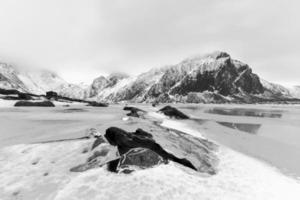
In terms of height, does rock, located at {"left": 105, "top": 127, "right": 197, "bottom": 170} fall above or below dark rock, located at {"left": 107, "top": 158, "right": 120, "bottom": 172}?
above

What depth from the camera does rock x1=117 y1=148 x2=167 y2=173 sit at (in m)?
11.0

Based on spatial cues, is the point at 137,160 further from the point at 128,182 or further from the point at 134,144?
the point at 134,144

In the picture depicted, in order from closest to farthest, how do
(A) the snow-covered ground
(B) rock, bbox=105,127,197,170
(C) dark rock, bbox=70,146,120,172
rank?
(A) the snow-covered ground
(C) dark rock, bbox=70,146,120,172
(B) rock, bbox=105,127,197,170

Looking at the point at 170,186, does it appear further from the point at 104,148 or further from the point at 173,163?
the point at 104,148

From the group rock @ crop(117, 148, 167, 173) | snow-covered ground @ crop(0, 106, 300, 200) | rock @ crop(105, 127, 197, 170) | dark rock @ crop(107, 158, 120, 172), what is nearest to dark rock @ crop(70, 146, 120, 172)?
dark rock @ crop(107, 158, 120, 172)

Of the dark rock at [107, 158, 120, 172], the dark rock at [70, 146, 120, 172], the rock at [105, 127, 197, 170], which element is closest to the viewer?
the dark rock at [107, 158, 120, 172]

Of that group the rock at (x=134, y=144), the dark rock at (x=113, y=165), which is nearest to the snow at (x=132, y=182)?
the dark rock at (x=113, y=165)

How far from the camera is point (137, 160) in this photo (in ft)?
37.4

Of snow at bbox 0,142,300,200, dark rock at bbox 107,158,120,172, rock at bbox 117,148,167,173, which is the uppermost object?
rock at bbox 117,148,167,173

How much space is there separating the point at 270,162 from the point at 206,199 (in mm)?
9242

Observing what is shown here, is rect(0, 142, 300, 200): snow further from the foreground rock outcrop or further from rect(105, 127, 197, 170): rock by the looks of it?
rect(105, 127, 197, 170): rock

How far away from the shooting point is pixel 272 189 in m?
10.2

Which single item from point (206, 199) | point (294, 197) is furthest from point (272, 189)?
point (206, 199)

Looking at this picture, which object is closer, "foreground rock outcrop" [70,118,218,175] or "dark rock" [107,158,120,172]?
"dark rock" [107,158,120,172]
